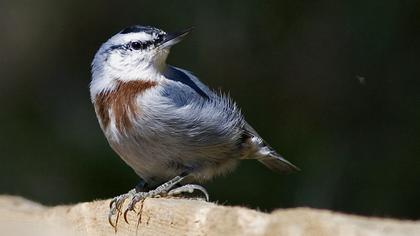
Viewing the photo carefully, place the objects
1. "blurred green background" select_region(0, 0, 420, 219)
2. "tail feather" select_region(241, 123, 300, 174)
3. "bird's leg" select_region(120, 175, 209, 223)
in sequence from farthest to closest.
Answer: "blurred green background" select_region(0, 0, 420, 219), "tail feather" select_region(241, 123, 300, 174), "bird's leg" select_region(120, 175, 209, 223)

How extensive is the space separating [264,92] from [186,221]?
4033 millimetres

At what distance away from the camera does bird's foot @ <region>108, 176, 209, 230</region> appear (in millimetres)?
3096

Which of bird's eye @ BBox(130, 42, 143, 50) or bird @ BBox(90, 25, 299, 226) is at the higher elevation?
bird's eye @ BBox(130, 42, 143, 50)

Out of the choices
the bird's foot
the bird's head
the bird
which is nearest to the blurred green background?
the bird

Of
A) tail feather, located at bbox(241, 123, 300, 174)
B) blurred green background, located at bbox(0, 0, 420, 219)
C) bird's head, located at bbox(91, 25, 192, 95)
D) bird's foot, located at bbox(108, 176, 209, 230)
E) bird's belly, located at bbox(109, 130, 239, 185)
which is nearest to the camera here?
bird's foot, located at bbox(108, 176, 209, 230)

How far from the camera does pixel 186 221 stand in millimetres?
2652

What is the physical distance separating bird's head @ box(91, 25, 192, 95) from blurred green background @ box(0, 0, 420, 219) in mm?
2131

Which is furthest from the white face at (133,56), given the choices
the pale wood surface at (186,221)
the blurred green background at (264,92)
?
the blurred green background at (264,92)

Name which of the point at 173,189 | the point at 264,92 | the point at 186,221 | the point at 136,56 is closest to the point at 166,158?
the point at 173,189

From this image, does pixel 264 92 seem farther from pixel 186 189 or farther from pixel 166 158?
pixel 186 189

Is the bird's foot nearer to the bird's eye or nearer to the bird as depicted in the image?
the bird

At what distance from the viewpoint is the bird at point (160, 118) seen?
381cm

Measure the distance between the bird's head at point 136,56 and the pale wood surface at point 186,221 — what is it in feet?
2.46

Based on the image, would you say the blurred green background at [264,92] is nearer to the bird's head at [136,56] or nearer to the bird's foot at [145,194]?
the bird's head at [136,56]
